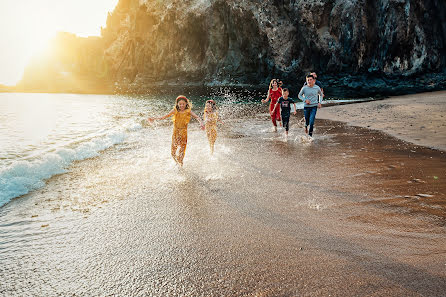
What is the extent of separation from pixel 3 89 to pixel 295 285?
146 m

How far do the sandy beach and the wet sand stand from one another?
0.05 feet

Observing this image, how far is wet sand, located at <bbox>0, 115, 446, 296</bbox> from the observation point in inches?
109

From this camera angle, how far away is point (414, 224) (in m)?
3.70

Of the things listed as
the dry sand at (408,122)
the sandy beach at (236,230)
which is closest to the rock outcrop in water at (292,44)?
the dry sand at (408,122)

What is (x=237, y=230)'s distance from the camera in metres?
3.81

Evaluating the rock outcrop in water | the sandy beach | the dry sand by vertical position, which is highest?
the rock outcrop in water

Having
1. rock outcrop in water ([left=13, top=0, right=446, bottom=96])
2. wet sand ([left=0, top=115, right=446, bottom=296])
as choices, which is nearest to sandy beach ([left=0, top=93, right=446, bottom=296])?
wet sand ([left=0, top=115, right=446, bottom=296])

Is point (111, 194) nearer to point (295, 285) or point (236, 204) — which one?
point (236, 204)

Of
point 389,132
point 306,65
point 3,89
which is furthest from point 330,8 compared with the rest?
point 3,89

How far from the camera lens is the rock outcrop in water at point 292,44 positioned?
3906 centimetres

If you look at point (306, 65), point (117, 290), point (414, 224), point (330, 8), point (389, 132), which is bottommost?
point (117, 290)

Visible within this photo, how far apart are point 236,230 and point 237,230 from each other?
0.6 inches

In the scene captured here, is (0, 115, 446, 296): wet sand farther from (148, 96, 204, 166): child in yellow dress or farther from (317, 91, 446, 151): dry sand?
(317, 91, 446, 151): dry sand

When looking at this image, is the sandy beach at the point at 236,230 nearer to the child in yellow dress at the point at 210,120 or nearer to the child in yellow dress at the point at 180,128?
Answer: the child in yellow dress at the point at 180,128
